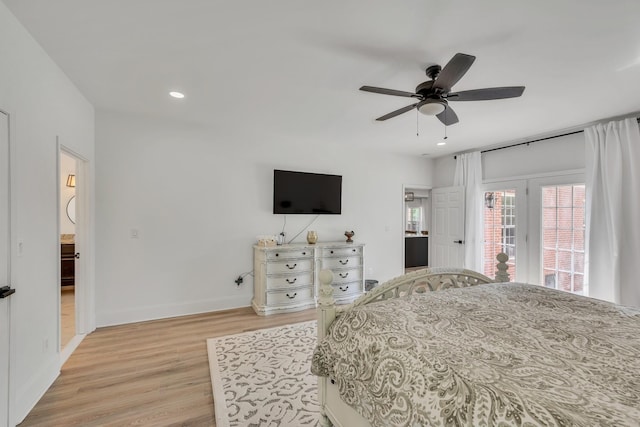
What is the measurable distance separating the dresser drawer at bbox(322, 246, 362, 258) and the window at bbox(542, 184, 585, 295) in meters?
2.69

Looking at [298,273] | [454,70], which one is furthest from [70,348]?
[454,70]

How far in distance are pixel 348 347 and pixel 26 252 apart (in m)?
2.25

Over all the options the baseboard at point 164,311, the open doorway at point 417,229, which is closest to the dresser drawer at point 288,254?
the baseboard at point 164,311

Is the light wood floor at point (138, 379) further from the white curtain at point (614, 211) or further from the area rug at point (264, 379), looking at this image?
the white curtain at point (614, 211)

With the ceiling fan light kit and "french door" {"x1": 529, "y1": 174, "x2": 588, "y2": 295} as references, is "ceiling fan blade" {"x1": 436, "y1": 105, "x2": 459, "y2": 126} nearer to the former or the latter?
the ceiling fan light kit

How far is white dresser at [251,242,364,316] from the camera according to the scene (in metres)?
3.76

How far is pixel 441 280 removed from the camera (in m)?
2.22

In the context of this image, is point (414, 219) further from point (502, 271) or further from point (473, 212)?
point (502, 271)

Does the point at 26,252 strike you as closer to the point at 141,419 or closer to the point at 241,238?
the point at 141,419

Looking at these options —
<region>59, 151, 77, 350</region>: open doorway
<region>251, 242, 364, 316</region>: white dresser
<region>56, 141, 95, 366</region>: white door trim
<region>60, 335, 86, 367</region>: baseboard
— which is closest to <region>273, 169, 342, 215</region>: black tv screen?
<region>251, 242, 364, 316</region>: white dresser

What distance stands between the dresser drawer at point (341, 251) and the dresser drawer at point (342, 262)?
0.06 m

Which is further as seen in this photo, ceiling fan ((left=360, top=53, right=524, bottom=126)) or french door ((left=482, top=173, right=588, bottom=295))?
french door ((left=482, top=173, right=588, bottom=295))

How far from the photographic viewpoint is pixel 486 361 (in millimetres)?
1091

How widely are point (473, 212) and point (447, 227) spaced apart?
59 cm
